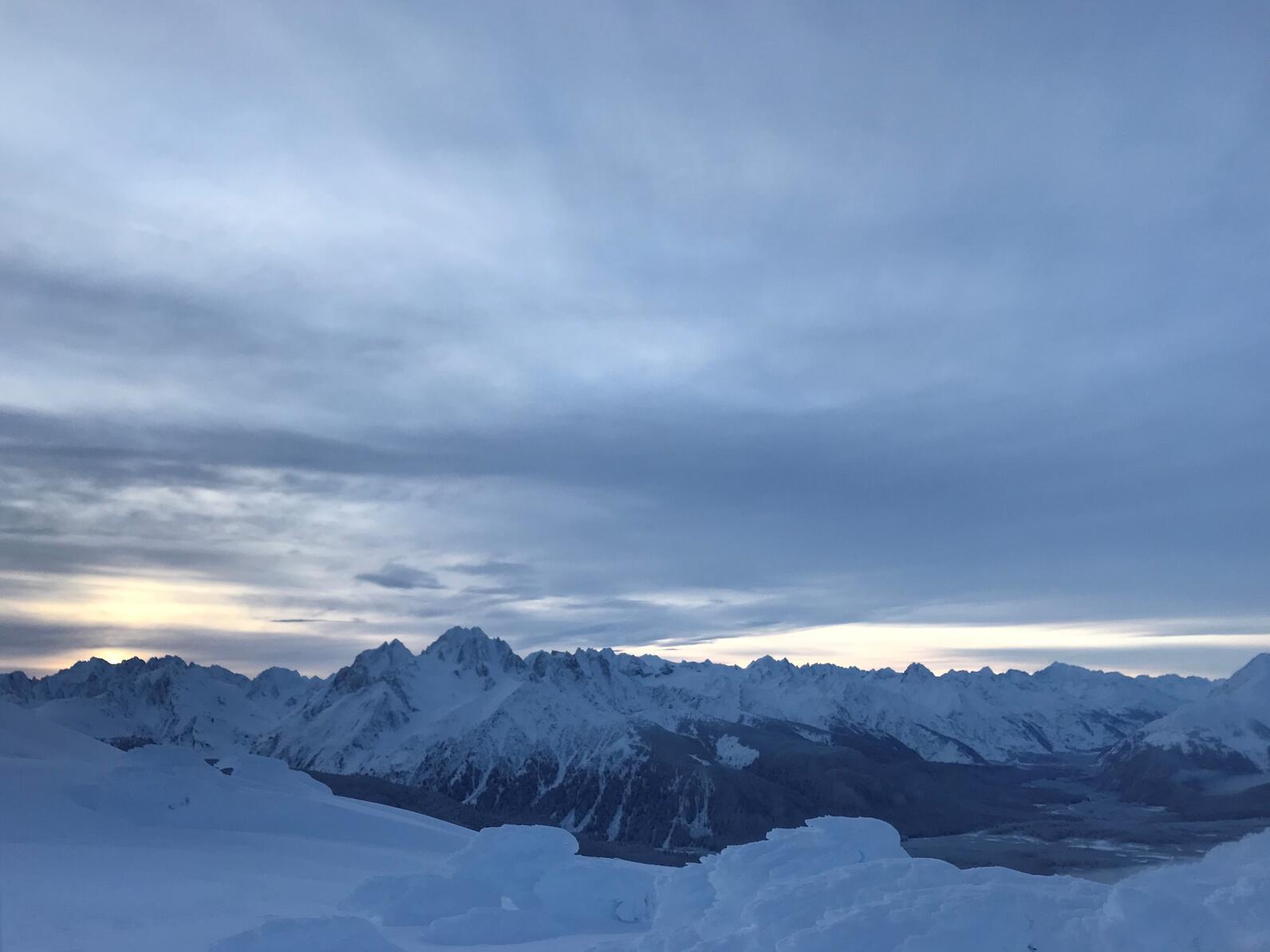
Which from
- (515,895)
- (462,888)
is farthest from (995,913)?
(515,895)

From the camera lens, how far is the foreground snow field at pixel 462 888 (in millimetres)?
19388

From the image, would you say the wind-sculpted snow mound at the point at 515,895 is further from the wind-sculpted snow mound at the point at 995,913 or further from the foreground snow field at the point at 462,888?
the wind-sculpted snow mound at the point at 995,913

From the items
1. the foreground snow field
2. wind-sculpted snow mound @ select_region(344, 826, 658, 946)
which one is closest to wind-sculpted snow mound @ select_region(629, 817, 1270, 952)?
the foreground snow field

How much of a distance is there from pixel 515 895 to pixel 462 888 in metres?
2.73

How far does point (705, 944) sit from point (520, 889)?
20.3 m

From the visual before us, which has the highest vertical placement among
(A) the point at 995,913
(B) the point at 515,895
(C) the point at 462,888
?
(A) the point at 995,913

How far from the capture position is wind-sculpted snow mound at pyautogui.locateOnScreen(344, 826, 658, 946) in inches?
1382

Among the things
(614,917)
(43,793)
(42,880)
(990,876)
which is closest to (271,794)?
(43,793)

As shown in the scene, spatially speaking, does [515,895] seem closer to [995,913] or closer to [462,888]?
[462,888]

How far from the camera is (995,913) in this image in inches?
770

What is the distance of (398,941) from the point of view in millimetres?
33062

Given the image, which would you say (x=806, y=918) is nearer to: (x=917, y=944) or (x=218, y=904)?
(x=917, y=944)

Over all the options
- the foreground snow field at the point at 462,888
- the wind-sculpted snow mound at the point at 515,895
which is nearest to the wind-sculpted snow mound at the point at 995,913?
the foreground snow field at the point at 462,888

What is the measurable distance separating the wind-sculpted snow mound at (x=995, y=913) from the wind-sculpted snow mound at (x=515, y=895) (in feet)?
31.4
